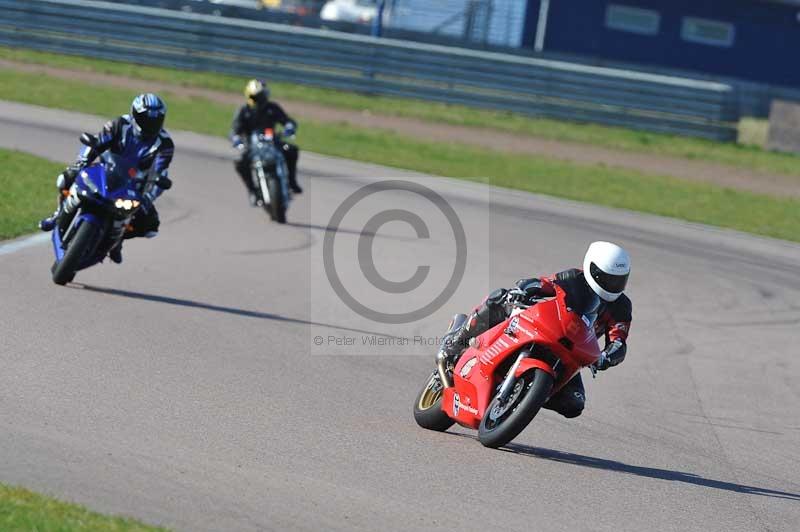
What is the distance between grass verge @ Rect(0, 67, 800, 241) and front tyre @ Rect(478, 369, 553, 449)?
1361 cm

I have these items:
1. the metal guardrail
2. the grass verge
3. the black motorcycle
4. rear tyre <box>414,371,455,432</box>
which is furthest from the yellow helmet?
Answer: the metal guardrail

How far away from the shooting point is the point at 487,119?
2784 cm

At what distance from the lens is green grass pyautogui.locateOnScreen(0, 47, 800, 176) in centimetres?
2686

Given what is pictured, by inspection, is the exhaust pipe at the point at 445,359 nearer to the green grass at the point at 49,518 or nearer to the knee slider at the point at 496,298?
the knee slider at the point at 496,298

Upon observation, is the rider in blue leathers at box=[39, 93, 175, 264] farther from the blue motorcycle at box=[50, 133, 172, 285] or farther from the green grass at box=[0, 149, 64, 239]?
the green grass at box=[0, 149, 64, 239]

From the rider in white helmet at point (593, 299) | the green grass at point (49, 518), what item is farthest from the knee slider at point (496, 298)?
the green grass at point (49, 518)

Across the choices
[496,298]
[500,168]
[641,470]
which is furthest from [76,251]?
[500,168]

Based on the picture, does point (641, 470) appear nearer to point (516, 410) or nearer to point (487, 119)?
point (516, 410)

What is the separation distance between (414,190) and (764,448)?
11.6 meters

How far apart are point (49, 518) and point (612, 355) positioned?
347 centimetres

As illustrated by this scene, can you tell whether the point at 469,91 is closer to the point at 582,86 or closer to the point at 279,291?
the point at 582,86

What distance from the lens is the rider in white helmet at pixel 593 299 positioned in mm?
7297

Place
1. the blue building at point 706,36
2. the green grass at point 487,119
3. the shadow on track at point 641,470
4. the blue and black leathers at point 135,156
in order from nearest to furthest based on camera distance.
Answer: the shadow on track at point 641,470 → the blue and black leathers at point 135,156 → the green grass at point 487,119 → the blue building at point 706,36

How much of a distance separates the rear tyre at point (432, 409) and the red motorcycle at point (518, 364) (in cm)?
9
